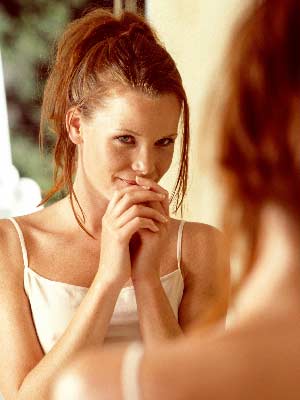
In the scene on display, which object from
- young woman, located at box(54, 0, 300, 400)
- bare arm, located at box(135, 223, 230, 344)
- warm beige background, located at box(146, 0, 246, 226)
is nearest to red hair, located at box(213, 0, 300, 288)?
young woman, located at box(54, 0, 300, 400)

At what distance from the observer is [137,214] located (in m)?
1.26

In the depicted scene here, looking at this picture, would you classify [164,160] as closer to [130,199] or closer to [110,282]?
[130,199]

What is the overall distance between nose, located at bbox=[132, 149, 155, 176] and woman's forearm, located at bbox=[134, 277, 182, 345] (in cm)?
17

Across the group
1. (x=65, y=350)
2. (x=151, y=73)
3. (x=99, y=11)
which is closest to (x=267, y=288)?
(x=65, y=350)

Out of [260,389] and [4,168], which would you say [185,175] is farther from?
[260,389]

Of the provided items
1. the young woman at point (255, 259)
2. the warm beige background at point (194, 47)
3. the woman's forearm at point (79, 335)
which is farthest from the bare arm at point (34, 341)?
→ the young woman at point (255, 259)

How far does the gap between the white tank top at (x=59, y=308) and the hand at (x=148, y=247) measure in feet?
0.23

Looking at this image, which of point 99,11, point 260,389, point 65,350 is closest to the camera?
point 260,389

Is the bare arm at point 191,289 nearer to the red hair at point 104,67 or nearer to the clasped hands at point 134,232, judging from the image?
the clasped hands at point 134,232

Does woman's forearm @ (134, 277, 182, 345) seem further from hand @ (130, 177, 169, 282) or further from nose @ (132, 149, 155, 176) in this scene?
nose @ (132, 149, 155, 176)

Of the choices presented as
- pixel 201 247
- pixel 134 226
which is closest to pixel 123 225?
pixel 134 226

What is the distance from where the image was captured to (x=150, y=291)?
1.28 m

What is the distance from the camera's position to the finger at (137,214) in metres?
1.25

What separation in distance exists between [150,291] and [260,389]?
842 mm
